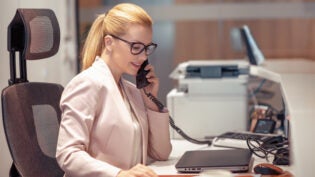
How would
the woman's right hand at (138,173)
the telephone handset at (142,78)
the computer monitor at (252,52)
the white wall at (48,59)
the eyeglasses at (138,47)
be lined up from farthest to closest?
the computer monitor at (252,52) → the white wall at (48,59) → the telephone handset at (142,78) → the eyeglasses at (138,47) → the woman's right hand at (138,173)

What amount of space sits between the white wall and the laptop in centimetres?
147

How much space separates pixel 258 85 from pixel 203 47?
130cm

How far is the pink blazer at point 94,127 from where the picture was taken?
184 cm

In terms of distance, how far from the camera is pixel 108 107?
1946mm

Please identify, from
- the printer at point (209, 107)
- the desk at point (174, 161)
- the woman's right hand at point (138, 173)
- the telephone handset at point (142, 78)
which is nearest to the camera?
the woman's right hand at point (138, 173)

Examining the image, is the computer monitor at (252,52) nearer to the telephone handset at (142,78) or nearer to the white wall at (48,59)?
the white wall at (48,59)

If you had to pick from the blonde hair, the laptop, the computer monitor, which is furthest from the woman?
the computer monitor

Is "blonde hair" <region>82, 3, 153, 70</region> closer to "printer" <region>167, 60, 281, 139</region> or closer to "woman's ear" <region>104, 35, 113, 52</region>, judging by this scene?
"woman's ear" <region>104, 35, 113, 52</region>

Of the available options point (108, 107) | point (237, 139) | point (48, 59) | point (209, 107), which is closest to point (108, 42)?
point (108, 107)

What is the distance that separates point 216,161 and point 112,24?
608mm

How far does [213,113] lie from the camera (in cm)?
308

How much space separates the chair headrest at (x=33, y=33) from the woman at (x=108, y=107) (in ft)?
0.98

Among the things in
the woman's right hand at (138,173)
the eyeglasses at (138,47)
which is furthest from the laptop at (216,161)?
→ the eyeglasses at (138,47)

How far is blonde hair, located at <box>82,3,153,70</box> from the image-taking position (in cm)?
199
